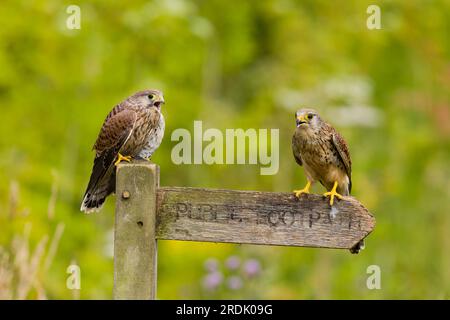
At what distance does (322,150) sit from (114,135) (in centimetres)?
104

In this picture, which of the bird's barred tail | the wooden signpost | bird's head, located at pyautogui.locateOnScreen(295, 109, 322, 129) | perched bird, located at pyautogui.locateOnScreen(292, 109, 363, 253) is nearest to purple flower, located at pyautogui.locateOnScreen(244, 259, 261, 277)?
perched bird, located at pyautogui.locateOnScreen(292, 109, 363, 253)

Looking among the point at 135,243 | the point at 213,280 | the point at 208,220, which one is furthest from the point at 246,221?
the point at 213,280

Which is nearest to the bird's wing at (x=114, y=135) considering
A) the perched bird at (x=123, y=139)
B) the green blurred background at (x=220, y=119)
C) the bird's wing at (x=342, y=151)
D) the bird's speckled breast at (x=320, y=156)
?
the perched bird at (x=123, y=139)

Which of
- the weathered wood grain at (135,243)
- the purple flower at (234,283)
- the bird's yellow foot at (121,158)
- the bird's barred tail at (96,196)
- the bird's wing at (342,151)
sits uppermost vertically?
the bird's wing at (342,151)

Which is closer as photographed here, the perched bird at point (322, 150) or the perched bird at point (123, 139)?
the perched bird at point (123, 139)

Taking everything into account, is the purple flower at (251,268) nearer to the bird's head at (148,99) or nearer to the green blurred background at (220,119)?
the green blurred background at (220,119)

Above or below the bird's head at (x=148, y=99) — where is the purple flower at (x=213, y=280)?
below

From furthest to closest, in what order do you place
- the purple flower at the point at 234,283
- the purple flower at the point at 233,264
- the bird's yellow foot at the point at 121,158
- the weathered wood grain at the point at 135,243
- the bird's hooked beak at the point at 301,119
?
the purple flower at the point at 233,264, the purple flower at the point at 234,283, the bird's hooked beak at the point at 301,119, the bird's yellow foot at the point at 121,158, the weathered wood grain at the point at 135,243

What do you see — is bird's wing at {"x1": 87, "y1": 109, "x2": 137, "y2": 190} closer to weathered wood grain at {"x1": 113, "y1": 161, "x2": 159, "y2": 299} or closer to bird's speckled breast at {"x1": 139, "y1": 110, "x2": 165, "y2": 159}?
bird's speckled breast at {"x1": 139, "y1": 110, "x2": 165, "y2": 159}

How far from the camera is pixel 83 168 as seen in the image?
26.6ft

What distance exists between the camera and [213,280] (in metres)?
6.61

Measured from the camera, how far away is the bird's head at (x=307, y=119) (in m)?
4.59

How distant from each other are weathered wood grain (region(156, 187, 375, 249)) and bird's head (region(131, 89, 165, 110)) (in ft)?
3.51
